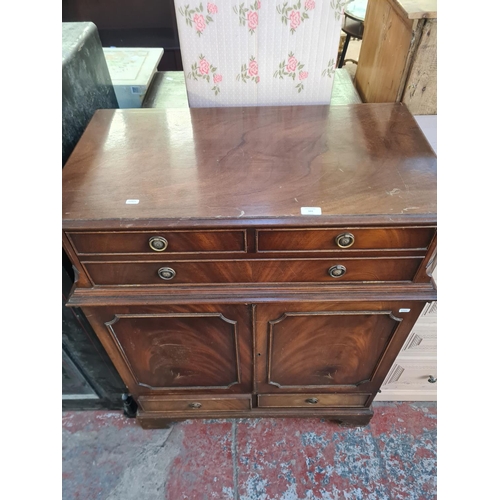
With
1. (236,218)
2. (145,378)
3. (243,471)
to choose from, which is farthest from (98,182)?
(243,471)

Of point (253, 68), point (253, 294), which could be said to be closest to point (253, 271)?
point (253, 294)

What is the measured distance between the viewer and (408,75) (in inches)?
33.2

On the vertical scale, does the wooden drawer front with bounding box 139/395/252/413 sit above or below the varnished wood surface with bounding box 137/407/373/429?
above

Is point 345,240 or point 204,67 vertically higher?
point 204,67

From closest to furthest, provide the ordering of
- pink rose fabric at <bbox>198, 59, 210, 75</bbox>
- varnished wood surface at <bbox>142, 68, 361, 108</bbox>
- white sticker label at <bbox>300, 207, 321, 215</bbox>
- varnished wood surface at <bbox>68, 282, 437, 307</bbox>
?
white sticker label at <bbox>300, 207, 321, 215</bbox>
varnished wood surface at <bbox>68, 282, 437, 307</bbox>
pink rose fabric at <bbox>198, 59, 210, 75</bbox>
varnished wood surface at <bbox>142, 68, 361, 108</bbox>

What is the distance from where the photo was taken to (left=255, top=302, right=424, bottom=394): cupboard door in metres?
0.79

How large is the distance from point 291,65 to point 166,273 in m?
0.55

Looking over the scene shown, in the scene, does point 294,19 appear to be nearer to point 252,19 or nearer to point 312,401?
point 252,19

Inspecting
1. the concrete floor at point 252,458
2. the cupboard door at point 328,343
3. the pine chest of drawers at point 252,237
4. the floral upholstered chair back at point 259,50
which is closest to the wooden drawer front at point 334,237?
the pine chest of drawers at point 252,237

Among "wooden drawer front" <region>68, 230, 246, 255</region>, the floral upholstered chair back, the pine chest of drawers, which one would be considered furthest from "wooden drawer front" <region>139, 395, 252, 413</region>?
the floral upholstered chair back

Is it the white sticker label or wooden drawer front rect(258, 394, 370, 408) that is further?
wooden drawer front rect(258, 394, 370, 408)

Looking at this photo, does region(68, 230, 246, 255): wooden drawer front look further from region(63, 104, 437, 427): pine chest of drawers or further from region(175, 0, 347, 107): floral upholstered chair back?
region(175, 0, 347, 107): floral upholstered chair back

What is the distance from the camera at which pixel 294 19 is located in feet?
2.59

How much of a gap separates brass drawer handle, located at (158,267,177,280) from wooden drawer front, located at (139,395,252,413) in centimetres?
49
